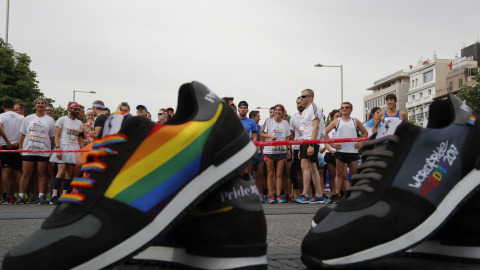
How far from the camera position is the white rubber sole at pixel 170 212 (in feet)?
4.71

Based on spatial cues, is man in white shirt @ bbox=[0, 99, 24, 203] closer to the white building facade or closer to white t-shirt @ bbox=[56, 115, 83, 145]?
white t-shirt @ bbox=[56, 115, 83, 145]

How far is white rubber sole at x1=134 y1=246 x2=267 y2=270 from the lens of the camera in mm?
1568

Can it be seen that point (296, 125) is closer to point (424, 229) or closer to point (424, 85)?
point (424, 229)

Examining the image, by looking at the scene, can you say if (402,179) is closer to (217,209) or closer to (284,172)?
(217,209)

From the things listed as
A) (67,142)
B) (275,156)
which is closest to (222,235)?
(275,156)

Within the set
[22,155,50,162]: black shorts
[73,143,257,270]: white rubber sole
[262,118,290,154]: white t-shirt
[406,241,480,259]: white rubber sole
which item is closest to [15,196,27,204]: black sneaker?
[22,155,50,162]: black shorts

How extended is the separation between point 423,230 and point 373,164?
0.29 metres

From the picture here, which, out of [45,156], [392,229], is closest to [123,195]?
[392,229]

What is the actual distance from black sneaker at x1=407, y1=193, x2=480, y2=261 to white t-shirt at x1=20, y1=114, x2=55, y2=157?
304 inches

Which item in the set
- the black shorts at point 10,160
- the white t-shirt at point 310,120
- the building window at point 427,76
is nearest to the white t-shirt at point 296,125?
the white t-shirt at point 310,120

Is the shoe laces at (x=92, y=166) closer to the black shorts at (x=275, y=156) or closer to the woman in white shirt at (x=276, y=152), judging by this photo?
the woman in white shirt at (x=276, y=152)

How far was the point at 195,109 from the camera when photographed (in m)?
1.78

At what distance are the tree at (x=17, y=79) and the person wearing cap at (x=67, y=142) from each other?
26.8m

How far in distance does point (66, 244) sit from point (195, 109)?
68 cm
